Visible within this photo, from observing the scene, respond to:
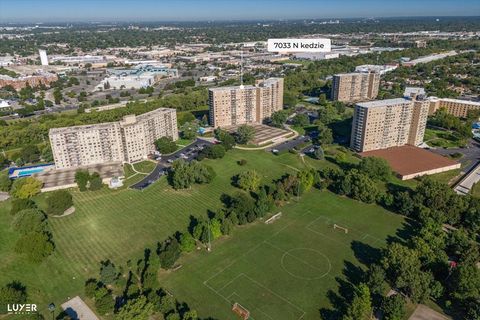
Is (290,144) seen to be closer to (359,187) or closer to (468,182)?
(359,187)

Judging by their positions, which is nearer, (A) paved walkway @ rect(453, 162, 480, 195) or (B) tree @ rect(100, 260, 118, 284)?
(B) tree @ rect(100, 260, 118, 284)

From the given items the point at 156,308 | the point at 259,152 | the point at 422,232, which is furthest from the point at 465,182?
the point at 156,308

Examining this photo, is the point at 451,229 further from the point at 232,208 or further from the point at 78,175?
the point at 78,175

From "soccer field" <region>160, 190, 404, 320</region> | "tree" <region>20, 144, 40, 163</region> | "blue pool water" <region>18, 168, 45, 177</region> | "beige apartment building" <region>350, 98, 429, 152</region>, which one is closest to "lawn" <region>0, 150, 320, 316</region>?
"soccer field" <region>160, 190, 404, 320</region>

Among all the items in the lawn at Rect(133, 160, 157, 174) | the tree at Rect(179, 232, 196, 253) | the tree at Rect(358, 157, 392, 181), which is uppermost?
the tree at Rect(358, 157, 392, 181)

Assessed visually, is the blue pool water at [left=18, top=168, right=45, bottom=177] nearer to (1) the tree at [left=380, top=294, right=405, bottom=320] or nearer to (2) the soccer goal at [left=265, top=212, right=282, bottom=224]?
(2) the soccer goal at [left=265, top=212, right=282, bottom=224]

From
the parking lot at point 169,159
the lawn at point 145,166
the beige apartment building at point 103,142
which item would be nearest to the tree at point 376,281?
the parking lot at point 169,159
